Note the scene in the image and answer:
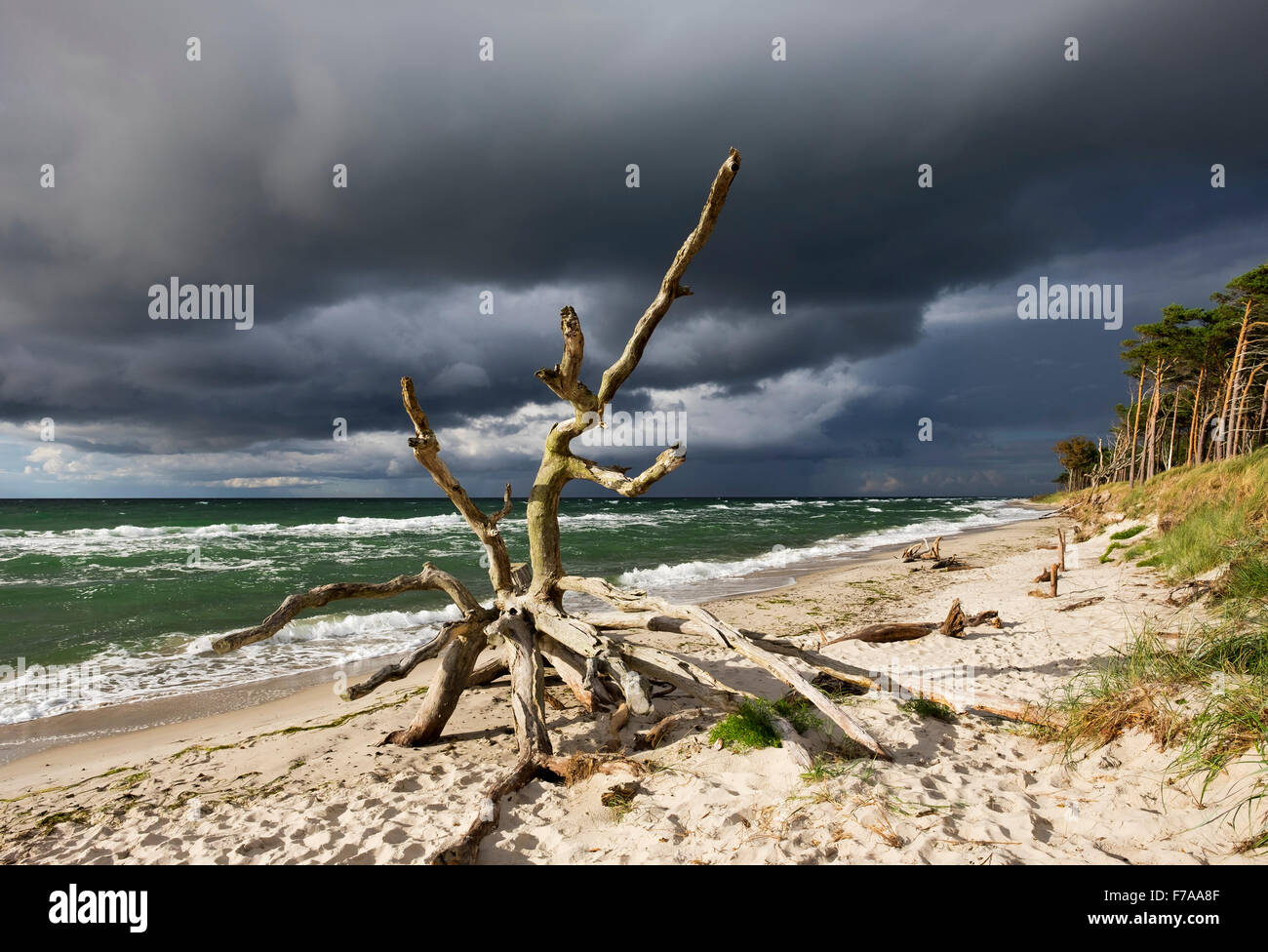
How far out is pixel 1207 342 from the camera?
33.7 metres

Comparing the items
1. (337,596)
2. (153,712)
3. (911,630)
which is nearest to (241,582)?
(153,712)

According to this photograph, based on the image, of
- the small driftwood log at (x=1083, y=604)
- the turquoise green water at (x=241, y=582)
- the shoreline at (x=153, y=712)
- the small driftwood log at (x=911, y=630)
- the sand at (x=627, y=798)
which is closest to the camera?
the sand at (x=627, y=798)

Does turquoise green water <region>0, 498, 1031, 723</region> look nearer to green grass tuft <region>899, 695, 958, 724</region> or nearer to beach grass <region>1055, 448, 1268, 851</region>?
green grass tuft <region>899, 695, 958, 724</region>

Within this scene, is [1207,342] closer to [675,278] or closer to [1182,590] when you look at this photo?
[1182,590]

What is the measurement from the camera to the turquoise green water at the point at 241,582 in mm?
10086

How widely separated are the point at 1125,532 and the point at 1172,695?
1753 cm

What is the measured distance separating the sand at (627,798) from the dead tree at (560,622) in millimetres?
365

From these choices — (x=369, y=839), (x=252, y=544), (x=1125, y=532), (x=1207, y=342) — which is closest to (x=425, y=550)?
(x=252, y=544)

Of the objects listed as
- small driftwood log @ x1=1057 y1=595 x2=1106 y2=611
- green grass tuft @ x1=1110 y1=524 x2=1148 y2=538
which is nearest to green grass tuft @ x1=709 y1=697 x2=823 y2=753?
small driftwood log @ x1=1057 y1=595 x2=1106 y2=611

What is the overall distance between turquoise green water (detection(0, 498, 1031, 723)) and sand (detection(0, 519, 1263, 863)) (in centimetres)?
341

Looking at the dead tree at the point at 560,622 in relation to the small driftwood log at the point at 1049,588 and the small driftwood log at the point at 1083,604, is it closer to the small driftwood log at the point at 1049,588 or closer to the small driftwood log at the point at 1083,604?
the small driftwood log at the point at 1083,604

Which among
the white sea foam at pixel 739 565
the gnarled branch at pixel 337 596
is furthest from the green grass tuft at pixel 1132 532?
the gnarled branch at pixel 337 596

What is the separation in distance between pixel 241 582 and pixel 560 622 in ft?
56.1

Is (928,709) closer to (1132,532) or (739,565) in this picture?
(1132,532)
